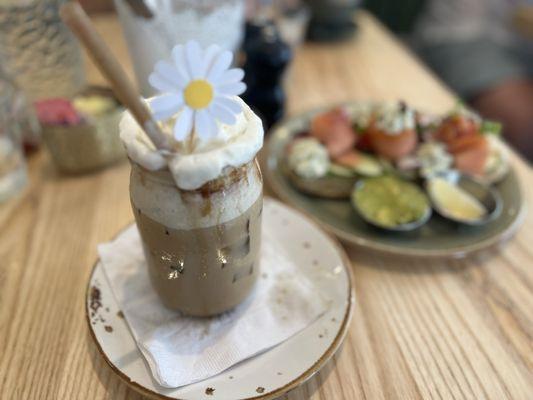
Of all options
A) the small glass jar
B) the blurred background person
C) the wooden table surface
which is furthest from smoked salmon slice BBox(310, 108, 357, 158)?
the blurred background person

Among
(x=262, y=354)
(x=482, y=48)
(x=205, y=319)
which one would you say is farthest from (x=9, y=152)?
(x=482, y=48)

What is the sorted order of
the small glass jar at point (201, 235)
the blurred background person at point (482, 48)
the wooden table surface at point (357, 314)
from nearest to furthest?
1. the small glass jar at point (201, 235)
2. the wooden table surface at point (357, 314)
3. the blurred background person at point (482, 48)

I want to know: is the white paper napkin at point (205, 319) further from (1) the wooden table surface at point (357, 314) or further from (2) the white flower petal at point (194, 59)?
(2) the white flower petal at point (194, 59)

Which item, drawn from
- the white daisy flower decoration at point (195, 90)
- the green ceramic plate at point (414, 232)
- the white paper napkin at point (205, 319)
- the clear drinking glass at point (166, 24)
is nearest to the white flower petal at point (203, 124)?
the white daisy flower decoration at point (195, 90)

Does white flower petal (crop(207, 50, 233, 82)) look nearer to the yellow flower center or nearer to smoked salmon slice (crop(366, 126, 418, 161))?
the yellow flower center

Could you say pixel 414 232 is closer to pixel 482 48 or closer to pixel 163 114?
pixel 163 114
